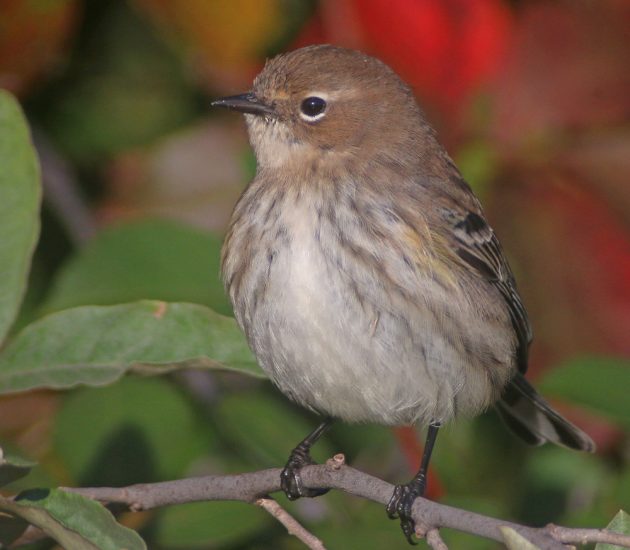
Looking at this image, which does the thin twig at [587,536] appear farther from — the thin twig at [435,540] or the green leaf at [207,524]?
the green leaf at [207,524]

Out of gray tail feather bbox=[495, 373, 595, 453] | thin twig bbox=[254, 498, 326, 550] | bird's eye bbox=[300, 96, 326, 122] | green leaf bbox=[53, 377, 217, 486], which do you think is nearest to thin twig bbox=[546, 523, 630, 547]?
thin twig bbox=[254, 498, 326, 550]

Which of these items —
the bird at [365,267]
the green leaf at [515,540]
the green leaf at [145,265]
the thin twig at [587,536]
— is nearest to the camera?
the green leaf at [515,540]

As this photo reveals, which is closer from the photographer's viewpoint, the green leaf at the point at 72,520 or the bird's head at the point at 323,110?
the green leaf at the point at 72,520

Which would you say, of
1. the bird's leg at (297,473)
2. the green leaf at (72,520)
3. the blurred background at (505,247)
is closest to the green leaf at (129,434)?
the blurred background at (505,247)

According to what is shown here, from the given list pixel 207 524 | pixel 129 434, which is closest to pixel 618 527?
pixel 207 524

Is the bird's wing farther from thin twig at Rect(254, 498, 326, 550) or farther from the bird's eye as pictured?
thin twig at Rect(254, 498, 326, 550)

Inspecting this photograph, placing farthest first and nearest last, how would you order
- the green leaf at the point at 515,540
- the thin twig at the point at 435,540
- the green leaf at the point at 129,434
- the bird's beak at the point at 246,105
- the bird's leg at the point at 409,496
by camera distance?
the bird's beak at the point at 246,105, the green leaf at the point at 129,434, the bird's leg at the point at 409,496, the thin twig at the point at 435,540, the green leaf at the point at 515,540
